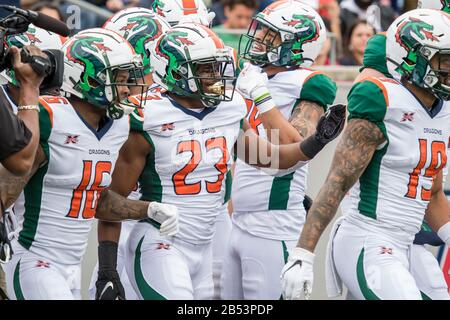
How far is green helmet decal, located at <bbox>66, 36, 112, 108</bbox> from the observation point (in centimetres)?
579

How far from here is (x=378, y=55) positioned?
673cm

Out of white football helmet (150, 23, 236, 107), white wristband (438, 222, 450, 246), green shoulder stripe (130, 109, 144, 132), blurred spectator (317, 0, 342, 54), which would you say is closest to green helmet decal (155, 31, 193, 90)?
white football helmet (150, 23, 236, 107)

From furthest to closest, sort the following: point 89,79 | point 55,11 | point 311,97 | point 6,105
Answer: point 55,11 < point 311,97 < point 89,79 < point 6,105

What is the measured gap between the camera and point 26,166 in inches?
202

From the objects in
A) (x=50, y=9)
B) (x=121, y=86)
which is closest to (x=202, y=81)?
(x=121, y=86)

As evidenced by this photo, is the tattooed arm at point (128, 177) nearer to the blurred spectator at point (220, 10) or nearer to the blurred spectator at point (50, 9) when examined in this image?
the blurred spectator at point (50, 9)

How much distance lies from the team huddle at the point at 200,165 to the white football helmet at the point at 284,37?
443mm

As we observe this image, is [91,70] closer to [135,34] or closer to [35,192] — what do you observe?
[35,192]

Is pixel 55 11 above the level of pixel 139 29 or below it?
below

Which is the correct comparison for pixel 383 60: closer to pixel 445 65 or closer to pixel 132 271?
pixel 445 65

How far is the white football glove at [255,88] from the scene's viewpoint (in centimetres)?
651

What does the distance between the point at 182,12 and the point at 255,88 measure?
135cm

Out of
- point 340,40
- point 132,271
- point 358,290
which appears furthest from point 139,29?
point 340,40

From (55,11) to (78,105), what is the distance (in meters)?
3.58
